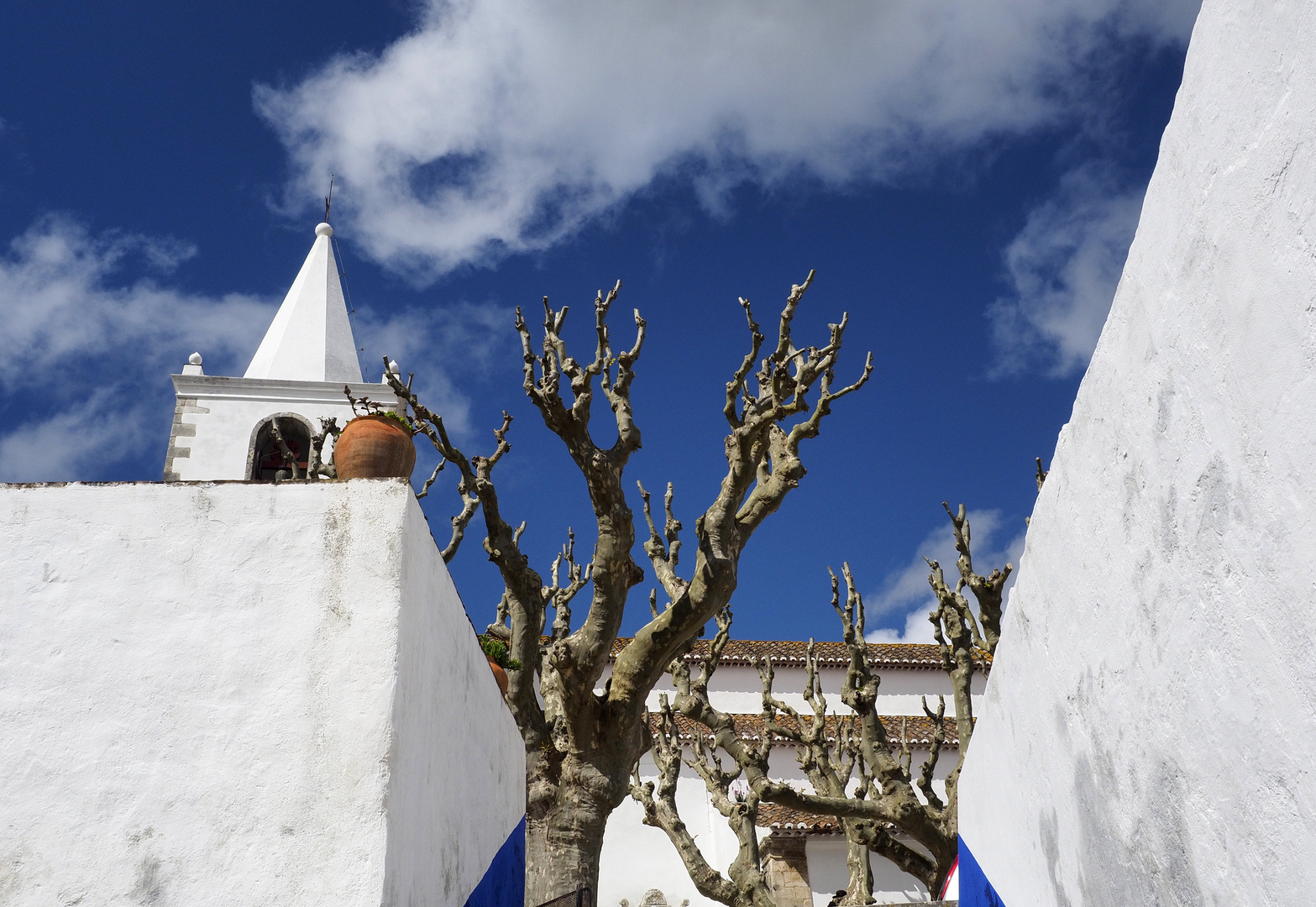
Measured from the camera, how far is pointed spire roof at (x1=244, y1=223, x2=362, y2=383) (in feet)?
59.9

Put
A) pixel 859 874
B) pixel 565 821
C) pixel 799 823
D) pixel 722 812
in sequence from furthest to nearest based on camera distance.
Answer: pixel 799 823 → pixel 859 874 → pixel 722 812 → pixel 565 821

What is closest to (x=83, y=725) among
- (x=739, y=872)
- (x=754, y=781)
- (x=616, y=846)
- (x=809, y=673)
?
(x=754, y=781)

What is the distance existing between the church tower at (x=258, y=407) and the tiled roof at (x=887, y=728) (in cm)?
940

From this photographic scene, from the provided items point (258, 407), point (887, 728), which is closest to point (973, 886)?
point (258, 407)

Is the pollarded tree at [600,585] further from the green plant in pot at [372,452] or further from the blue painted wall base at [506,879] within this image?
the green plant in pot at [372,452]

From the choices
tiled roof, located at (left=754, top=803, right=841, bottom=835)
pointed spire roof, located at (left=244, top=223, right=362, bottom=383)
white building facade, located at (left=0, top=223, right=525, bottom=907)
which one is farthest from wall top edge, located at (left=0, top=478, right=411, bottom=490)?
tiled roof, located at (left=754, top=803, right=841, bottom=835)

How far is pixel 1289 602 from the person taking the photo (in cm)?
256

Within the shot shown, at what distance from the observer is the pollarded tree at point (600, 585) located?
8719 millimetres

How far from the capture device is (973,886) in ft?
23.4

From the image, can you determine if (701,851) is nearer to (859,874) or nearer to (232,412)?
(859,874)

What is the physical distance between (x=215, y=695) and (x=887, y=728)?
66.6 ft

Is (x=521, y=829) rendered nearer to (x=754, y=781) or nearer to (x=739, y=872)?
→ (x=754, y=781)

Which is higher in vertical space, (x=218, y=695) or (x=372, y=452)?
(x=372, y=452)

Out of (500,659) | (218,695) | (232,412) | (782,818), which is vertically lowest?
(218,695)
